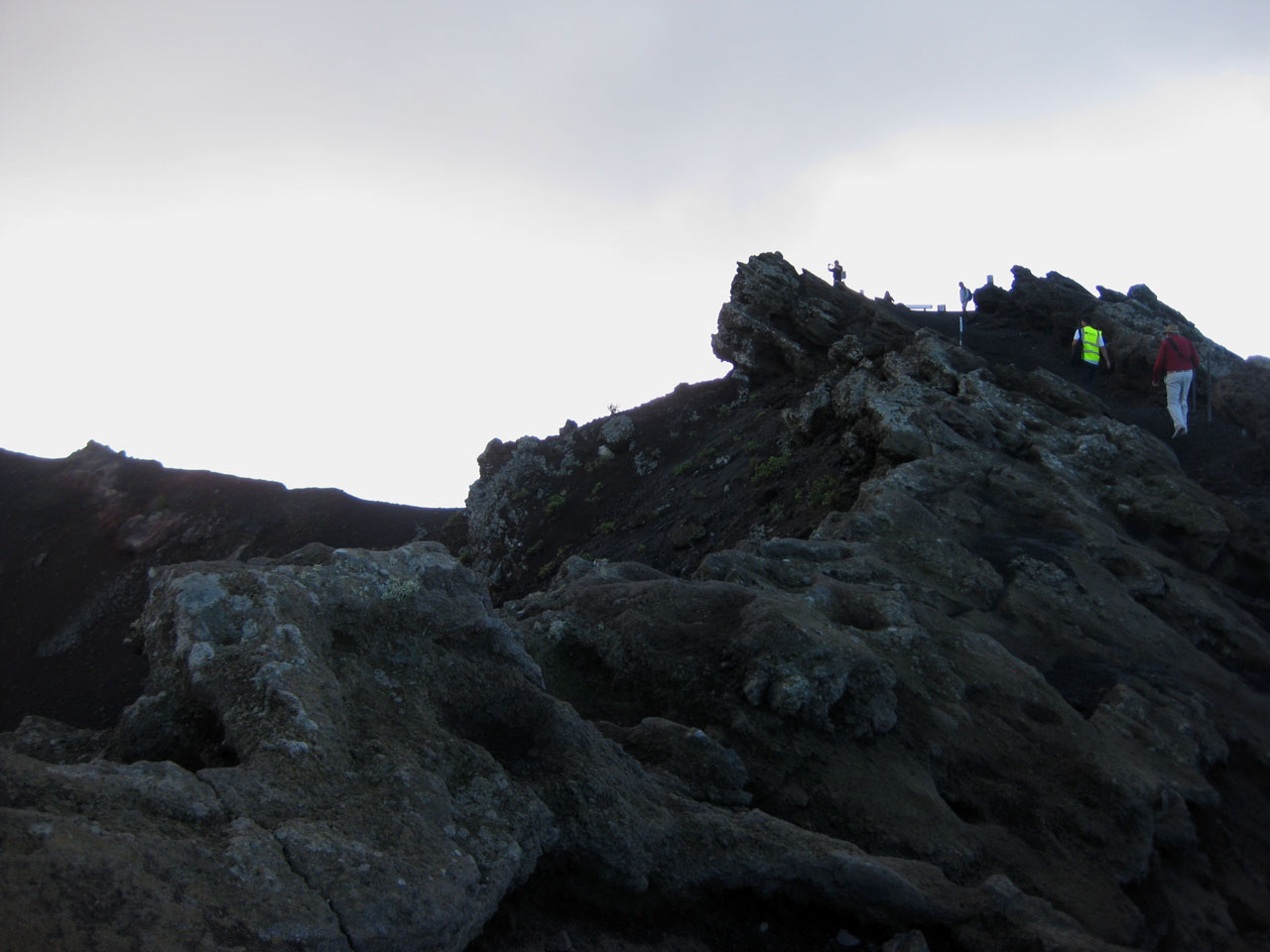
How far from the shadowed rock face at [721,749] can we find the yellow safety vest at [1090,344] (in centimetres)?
919

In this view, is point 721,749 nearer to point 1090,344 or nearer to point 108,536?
point 1090,344

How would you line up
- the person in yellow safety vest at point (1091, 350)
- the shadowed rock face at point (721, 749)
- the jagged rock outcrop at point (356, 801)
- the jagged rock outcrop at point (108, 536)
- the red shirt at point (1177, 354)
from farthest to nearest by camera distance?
1. the jagged rock outcrop at point (108, 536)
2. the person in yellow safety vest at point (1091, 350)
3. the red shirt at point (1177, 354)
4. the shadowed rock face at point (721, 749)
5. the jagged rock outcrop at point (356, 801)

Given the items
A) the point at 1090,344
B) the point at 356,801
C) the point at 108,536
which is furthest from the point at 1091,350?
the point at 108,536

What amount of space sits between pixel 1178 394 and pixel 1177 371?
1.96 feet

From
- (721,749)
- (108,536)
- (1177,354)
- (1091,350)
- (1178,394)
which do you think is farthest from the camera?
(108,536)

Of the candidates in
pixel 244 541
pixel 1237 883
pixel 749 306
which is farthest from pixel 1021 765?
pixel 244 541

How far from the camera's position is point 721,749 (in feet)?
23.1

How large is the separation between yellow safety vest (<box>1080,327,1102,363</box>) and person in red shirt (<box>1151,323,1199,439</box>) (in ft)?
12.3

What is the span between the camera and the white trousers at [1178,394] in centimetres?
1938

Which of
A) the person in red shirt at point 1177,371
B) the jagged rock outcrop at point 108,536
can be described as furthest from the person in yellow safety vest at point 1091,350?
the jagged rock outcrop at point 108,536

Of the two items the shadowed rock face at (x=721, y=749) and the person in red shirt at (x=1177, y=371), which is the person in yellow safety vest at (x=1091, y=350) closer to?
the person in red shirt at (x=1177, y=371)

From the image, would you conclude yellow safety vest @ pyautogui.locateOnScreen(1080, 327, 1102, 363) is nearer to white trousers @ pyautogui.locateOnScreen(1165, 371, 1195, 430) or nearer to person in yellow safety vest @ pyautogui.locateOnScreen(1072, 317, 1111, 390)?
person in yellow safety vest @ pyautogui.locateOnScreen(1072, 317, 1111, 390)

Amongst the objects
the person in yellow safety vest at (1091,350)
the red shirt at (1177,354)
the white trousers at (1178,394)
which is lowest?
the white trousers at (1178,394)

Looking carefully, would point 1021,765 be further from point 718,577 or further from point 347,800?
point 347,800
